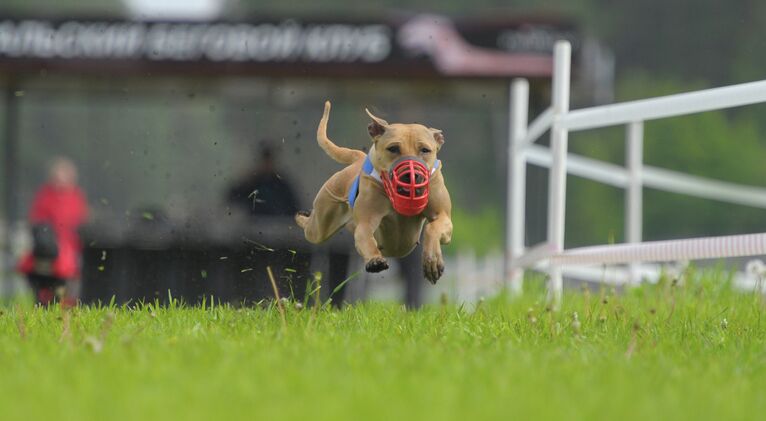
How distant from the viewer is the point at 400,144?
4746 millimetres

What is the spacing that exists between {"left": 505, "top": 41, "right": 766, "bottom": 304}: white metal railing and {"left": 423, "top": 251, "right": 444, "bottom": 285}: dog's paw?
4.54ft

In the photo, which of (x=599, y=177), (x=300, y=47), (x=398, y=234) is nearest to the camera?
(x=398, y=234)

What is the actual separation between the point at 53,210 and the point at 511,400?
10.2 m

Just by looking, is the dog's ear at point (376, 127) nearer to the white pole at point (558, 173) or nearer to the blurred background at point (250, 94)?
the blurred background at point (250, 94)

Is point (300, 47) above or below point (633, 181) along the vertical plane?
above

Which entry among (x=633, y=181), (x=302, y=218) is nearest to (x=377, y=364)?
(x=302, y=218)

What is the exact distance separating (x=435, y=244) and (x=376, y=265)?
1.01 feet

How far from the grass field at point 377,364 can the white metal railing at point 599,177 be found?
36 centimetres

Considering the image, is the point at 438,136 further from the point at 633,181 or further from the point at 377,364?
the point at 633,181

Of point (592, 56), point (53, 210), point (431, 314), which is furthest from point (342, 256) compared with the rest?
point (592, 56)

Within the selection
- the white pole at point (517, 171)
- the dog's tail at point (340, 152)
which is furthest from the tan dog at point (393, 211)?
the white pole at point (517, 171)

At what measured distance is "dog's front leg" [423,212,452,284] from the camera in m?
4.78

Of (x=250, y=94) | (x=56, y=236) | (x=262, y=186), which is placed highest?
(x=250, y=94)

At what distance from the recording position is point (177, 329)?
16.8 ft
